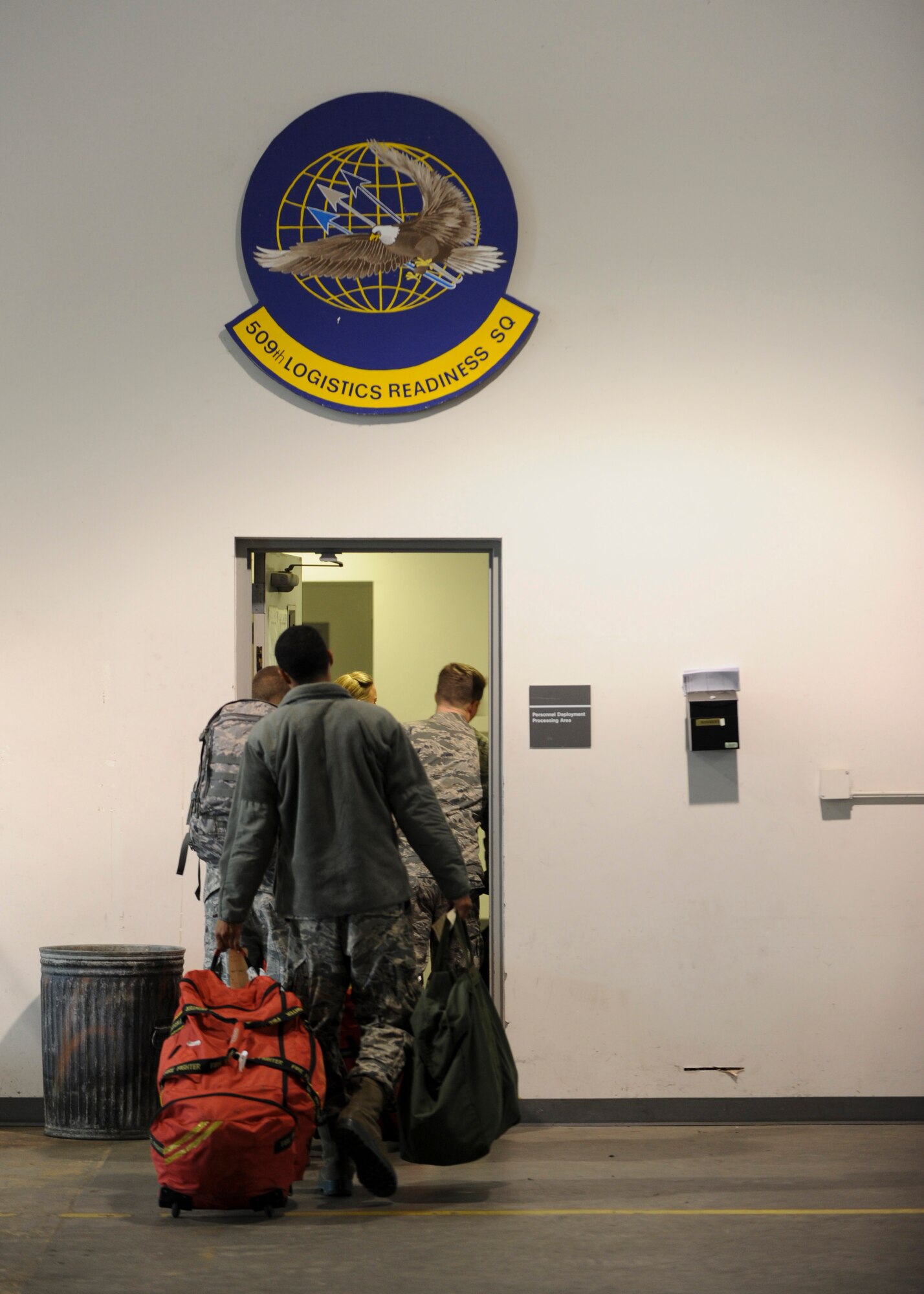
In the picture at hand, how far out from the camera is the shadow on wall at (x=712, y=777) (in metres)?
4.78

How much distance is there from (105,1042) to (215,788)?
3.18 ft

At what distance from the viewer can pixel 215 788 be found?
429 cm

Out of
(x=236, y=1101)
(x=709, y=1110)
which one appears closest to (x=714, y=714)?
(x=709, y=1110)

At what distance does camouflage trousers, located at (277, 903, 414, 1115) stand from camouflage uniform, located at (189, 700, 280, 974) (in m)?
0.48

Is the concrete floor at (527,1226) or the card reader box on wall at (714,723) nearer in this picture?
the concrete floor at (527,1226)

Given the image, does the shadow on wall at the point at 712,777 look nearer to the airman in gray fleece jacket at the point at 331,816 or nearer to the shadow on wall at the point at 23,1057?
the airman in gray fleece jacket at the point at 331,816

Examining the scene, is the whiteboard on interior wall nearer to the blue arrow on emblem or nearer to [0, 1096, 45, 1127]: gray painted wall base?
the blue arrow on emblem

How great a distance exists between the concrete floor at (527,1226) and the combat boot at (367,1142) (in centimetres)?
14

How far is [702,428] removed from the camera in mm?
4871

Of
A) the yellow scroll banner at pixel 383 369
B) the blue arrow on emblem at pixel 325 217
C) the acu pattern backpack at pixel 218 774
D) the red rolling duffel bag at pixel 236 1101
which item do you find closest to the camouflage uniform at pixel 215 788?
the acu pattern backpack at pixel 218 774

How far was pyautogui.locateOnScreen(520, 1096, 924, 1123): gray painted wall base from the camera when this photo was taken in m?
4.68

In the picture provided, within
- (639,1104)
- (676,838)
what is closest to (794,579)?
(676,838)

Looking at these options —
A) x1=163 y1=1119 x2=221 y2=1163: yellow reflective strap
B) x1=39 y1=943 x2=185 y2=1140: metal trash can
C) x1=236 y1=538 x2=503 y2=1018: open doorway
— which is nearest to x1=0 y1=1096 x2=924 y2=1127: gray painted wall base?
x1=39 y1=943 x2=185 y2=1140: metal trash can

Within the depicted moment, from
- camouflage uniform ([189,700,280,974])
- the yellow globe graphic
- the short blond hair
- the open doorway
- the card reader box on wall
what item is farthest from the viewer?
the open doorway
